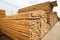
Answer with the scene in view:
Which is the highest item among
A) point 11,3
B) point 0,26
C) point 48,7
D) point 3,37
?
point 11,3

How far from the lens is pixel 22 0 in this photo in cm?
221

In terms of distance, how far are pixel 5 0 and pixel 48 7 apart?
3.45 feet

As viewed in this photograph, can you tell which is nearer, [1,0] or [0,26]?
[0,26]

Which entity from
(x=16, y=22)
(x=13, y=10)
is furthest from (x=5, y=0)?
(x=16, y=22)

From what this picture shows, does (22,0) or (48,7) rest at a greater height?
(22,0)

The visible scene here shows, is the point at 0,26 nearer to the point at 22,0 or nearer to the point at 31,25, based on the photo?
the point at 31,25

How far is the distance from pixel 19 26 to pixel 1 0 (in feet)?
4.09

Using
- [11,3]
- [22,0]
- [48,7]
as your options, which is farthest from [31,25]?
[22,0]

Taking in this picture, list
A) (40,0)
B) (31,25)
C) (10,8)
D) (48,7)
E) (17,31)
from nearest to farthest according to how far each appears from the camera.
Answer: (31,25), (17,31), (48,7), (10,8), (40,0)

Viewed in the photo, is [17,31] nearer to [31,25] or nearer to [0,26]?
[31,25]

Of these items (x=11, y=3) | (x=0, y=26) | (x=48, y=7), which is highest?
(x=11, y=3)

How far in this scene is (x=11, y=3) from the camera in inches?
79.9

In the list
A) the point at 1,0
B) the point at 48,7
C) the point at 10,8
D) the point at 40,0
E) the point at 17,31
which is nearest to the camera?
the point at 17,31

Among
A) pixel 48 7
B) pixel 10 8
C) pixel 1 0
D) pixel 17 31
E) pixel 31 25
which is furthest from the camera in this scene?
pixel 10 8
